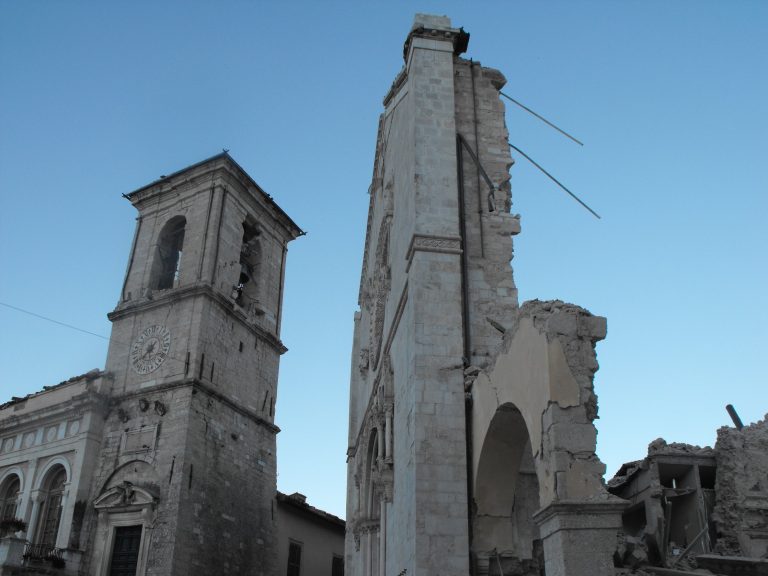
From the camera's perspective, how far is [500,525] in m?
10.8

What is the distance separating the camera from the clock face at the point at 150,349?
23.8 metres

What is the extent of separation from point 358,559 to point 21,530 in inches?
382

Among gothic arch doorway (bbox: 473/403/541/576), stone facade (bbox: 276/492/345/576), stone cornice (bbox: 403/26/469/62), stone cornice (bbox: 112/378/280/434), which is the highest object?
stone cornice (bbox: 403/26/469/62)

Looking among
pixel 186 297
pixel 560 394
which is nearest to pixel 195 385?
pixel 186 297

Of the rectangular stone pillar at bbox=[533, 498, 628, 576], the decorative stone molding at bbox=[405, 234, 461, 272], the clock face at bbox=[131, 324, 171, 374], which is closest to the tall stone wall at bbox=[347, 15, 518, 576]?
the decorative stone molding at bbox=[405, 234, 461, 272]

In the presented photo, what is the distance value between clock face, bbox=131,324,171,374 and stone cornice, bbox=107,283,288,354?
2.96ft

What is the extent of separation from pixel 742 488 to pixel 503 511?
3930 mm

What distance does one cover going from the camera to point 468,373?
457 inches

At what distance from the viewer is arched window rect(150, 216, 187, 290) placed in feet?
88.1

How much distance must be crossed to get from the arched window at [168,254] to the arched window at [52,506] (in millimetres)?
6836

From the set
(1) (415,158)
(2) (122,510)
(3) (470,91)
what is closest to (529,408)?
(1) (415,158)

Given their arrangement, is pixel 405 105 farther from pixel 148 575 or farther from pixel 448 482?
pixel 148 575

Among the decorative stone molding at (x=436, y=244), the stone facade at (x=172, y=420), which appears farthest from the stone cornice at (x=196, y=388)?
the decorative stone molding at (x=436, y=244)

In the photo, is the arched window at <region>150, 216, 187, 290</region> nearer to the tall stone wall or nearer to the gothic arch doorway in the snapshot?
the tall stone wall
